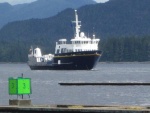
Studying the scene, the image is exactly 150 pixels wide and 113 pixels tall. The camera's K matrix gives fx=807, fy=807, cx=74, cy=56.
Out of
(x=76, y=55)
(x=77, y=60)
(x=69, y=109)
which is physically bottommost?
(x=69, y=109)

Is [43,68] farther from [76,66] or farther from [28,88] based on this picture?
[28,88]

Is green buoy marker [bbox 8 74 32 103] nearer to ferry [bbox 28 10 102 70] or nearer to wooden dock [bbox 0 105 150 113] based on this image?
wooden dock [bbox 0 105 150 113]

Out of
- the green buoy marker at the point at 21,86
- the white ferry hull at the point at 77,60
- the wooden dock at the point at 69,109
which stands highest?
the white ferry hull at the point at 77,60

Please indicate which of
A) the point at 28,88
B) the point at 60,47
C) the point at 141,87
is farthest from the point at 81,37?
the point at 28,88

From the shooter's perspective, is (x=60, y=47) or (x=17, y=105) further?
(x=60, y=47)

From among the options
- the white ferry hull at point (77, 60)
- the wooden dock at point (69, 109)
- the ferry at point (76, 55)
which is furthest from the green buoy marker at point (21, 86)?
the white ferry hull at point (77, 60)

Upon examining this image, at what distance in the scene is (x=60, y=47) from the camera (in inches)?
5492

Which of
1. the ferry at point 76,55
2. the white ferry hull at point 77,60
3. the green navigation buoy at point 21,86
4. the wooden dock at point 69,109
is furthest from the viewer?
the ferry at point 76,55

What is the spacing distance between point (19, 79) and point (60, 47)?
106935mm

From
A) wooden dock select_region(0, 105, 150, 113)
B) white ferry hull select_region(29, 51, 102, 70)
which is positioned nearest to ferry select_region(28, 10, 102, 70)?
white ferry hull select_region(29, 51, 102, 70)

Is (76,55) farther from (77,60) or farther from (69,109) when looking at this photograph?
(69,109)

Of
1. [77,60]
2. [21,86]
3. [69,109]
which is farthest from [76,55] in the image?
[69,109]

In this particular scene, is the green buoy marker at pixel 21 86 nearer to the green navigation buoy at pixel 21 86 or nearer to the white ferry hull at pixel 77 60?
the green navigation buoy at pixel 21 86

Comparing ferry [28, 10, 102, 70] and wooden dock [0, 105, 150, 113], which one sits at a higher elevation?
ferry [28, 10, 102, 70]
